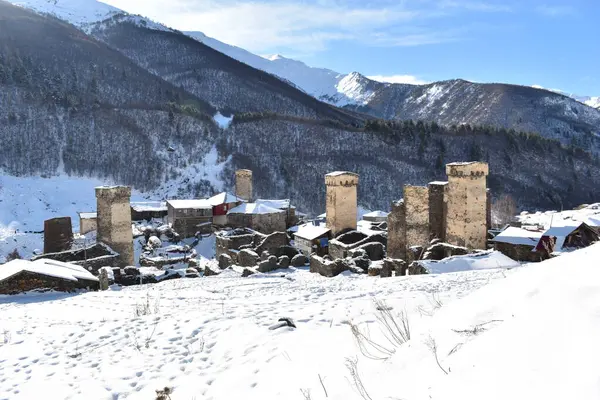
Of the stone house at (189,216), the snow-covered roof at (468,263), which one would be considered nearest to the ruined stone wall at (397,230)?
the snow-covered roof at (468,263)

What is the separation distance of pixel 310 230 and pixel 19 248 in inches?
1156

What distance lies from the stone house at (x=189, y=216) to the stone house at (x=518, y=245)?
96.2 feet

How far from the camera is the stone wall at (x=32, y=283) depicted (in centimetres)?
1572

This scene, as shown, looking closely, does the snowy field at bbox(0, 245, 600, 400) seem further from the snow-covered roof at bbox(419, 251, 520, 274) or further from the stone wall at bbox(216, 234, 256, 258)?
the stone wall at bbox(216, 234, 256, 258)

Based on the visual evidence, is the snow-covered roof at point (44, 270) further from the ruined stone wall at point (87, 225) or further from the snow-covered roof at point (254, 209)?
the ruined stone wall at point (87, 225)

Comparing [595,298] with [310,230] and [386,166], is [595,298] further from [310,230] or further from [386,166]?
[386,166]

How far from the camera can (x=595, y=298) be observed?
3723mm

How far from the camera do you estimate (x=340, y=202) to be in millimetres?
29938

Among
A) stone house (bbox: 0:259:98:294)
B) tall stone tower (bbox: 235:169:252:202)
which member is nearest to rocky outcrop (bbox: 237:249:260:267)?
stone house (bbox: 0:259:98:294)

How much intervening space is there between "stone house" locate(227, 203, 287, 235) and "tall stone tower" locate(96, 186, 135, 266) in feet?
49.0

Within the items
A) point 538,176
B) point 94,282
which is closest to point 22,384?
point 94,282

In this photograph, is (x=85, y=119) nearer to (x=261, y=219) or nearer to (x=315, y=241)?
(x=261, y=219)

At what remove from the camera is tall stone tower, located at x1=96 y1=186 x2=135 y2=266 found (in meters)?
28.6

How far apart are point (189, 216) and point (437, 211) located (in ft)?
93.8
